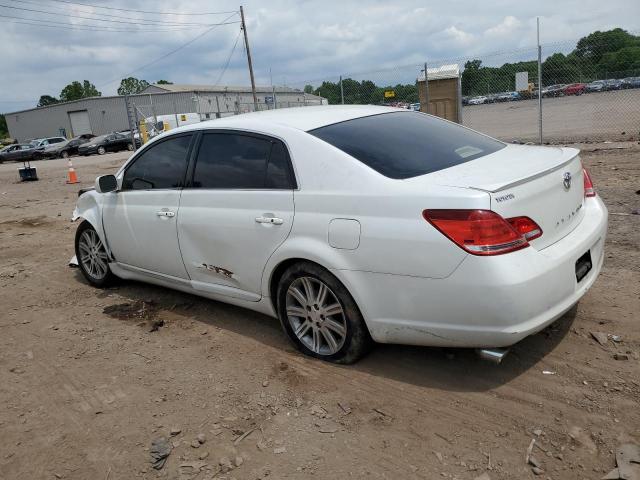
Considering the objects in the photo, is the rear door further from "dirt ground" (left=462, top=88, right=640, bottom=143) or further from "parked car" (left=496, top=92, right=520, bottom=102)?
"parked car" (left=496, top=92, right=520, bottom=102)

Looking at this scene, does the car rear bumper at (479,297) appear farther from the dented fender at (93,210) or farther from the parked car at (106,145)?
the parked car at (106,145)

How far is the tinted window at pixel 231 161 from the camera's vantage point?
3.85 meters

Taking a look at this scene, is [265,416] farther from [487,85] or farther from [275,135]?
[487,85]

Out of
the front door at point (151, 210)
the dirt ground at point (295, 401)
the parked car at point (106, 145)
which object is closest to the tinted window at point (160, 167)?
the front door at point (151, 210)

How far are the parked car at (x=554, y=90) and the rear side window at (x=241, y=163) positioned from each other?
46.2ft

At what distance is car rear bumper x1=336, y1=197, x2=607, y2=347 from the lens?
2.79 m

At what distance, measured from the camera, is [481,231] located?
2.80 metres

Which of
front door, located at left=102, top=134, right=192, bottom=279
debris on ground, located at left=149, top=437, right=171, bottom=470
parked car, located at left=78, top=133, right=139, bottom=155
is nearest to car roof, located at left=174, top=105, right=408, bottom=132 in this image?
front door, located at left=102, top=134, right=192, bottom=279

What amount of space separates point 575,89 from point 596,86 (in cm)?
67

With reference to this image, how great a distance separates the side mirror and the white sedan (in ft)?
1.56

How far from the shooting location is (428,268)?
293cm

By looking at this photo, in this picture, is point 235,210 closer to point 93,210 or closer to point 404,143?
point 404,143

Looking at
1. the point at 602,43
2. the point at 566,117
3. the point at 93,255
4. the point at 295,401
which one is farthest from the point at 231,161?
the point at 566,117

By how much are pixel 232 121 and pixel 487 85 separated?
1468 cm
